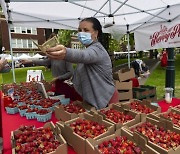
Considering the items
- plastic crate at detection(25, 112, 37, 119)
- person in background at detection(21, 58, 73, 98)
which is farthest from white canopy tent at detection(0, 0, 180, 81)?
plastic crate at detection(25, 112, 37, 119)

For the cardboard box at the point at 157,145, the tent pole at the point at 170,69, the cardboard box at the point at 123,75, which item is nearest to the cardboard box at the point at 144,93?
the cardboard box at the point at 123,75

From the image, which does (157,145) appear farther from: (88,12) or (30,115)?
(88,12)

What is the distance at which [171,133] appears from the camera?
1.62 m

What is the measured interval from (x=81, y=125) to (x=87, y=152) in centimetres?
33

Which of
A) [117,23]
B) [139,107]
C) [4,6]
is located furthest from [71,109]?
[117,23]

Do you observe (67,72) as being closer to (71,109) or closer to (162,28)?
(71,109)

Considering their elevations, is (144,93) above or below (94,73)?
below

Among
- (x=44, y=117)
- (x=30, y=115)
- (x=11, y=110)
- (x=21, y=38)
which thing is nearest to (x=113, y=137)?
(x=44, y=117)

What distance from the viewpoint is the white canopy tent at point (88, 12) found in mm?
5059

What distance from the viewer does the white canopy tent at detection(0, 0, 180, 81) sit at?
16.6 feet

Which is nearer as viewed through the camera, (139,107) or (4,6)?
(139,107)

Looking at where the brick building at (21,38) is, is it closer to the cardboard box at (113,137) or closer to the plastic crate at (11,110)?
the plastic crate at (11,110)

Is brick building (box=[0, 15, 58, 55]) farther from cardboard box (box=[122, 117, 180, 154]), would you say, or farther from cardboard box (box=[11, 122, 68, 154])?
cardboard box (box=[122, 117, 180, 154])

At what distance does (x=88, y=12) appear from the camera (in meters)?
5.90
